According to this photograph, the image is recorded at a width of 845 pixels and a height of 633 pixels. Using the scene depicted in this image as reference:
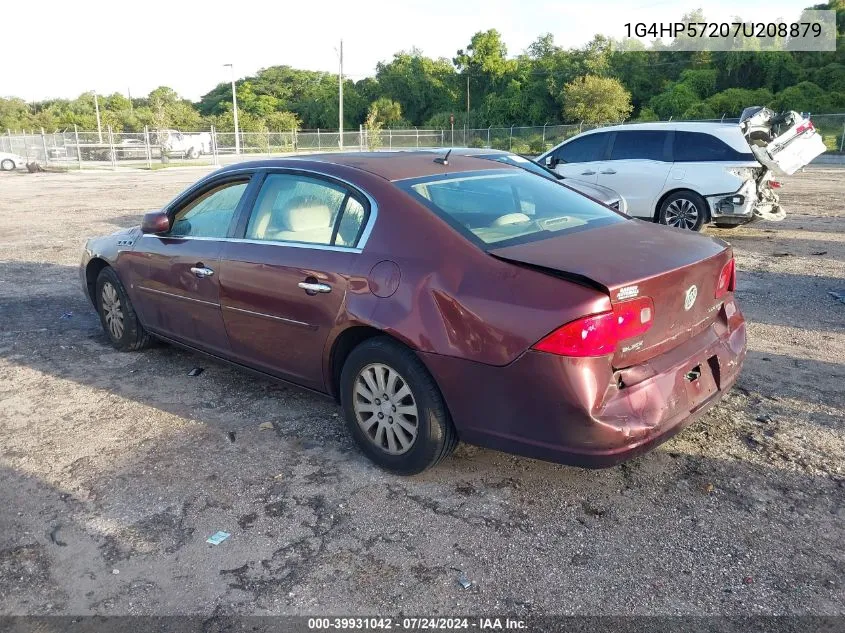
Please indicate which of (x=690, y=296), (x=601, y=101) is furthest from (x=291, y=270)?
(x=601, y=101)

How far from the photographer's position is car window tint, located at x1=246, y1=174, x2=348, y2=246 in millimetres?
3881

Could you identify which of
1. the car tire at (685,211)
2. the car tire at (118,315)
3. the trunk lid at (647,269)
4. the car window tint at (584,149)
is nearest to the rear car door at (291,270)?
the trunk lid at (647,269)

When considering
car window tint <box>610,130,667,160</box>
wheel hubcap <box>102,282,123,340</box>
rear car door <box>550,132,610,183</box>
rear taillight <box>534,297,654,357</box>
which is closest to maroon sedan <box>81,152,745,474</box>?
rear taillight <box>534,297,654,357</box>

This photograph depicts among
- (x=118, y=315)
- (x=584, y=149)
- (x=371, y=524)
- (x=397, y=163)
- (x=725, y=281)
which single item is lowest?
(x=371, y=524)

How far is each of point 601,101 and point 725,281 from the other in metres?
50.5

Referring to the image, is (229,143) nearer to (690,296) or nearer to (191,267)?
(191,267)

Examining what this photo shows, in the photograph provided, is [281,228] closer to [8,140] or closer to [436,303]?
[436,303]

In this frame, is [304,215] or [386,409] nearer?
[386,409]

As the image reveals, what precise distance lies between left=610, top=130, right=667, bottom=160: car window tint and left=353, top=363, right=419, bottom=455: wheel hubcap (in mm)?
8352

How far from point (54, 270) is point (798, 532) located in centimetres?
893

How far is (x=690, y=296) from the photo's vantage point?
3.30 metres

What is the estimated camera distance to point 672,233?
3795 mm

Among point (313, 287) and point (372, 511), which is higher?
point (313, 287)

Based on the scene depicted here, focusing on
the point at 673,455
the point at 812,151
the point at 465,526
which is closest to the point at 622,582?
the point at 465,526
